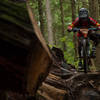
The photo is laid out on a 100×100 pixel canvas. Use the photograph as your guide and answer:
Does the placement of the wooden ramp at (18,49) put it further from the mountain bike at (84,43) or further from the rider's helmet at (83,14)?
the rider's helmet at (83,14)

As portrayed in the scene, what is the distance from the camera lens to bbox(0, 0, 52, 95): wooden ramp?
71.9 inches

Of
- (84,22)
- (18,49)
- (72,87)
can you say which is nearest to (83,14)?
(84,22)

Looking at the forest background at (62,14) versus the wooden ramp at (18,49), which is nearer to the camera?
the wooden ramp at (18,49)

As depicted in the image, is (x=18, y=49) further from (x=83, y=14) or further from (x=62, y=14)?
(x=62, y=14)

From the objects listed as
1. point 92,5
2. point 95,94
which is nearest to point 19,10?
point 95,94

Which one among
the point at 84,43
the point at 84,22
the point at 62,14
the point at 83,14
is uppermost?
the point at 83,14

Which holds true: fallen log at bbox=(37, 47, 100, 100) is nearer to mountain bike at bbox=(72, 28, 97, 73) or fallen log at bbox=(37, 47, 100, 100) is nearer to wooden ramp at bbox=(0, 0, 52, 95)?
mountain bike at bbox=(72, 28, 97, 73)

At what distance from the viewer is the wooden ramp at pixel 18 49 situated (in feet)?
5.99

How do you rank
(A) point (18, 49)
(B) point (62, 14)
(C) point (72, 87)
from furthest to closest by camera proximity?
(B) point (62, 14), (C) point (72, 87), (A) point (18, 49)

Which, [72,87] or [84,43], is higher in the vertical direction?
[84,43]

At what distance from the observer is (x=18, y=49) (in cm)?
182

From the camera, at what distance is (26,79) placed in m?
A: 1.97

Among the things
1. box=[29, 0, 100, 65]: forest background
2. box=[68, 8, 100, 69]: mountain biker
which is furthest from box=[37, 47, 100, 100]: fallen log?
box=[29, 0, 100, 65]: forest background

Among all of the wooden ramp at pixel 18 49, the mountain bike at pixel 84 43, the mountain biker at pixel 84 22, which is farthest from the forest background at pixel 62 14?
the wooden ramp at pixel 18 49
